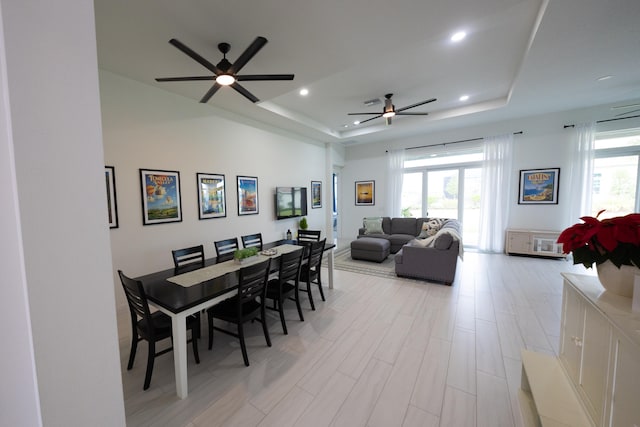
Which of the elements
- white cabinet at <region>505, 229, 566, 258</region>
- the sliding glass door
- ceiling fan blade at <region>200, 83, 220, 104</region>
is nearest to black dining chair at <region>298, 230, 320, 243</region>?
ceiling fan blade at <region>200, 83, 220, 104</region>

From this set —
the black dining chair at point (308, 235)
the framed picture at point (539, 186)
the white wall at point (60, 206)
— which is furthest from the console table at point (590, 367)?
the framed picture at point (539, 186)

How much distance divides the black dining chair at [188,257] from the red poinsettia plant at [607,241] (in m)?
2.97

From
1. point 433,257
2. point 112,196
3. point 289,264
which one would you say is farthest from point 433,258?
point 112,196

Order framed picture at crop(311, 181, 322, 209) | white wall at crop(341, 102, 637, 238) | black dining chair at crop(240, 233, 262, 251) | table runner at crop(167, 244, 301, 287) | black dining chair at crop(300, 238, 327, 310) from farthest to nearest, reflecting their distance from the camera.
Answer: framed picture at crop(311, 181, 322, 209) → white wall at crop(341, 102, 637, 238) → black dining chair at crop(240, 233, 262, 251) → black dining chair at crop(300, 238, 327, 310) → table runner at crop(167, 244, 301, 287)

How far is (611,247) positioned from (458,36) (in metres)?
2.57

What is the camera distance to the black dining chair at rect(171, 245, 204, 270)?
2.57 meters

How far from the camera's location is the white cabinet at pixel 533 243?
4.82 m

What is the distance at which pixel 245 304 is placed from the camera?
2.32 meters

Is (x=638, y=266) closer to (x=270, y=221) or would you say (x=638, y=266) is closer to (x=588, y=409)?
(x=588, y=409)

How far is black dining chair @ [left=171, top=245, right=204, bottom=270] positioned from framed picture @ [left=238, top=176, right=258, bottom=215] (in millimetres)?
1596

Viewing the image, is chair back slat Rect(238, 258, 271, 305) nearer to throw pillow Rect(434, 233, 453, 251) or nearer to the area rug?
the area rug

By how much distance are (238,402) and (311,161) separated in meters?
5.36

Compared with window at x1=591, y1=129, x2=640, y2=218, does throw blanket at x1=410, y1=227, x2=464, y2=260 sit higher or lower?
lower

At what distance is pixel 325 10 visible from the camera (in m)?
2.00
